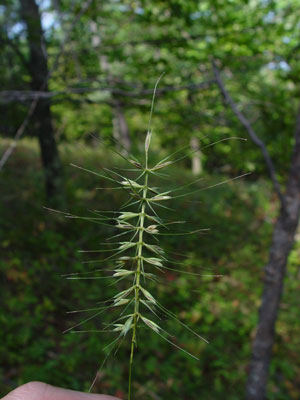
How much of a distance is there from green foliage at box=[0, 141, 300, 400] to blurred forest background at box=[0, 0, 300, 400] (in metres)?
0.02

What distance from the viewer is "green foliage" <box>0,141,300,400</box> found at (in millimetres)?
3969

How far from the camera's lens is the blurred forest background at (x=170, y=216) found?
3.59m

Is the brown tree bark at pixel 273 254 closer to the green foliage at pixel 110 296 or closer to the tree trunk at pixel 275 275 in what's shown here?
the tree trunk at pixel 275 275

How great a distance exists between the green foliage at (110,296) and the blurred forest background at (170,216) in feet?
0.07

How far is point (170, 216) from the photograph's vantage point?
580 cm

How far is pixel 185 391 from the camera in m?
4.07

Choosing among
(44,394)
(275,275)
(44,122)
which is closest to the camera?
(44,394)

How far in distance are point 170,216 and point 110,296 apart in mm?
1987

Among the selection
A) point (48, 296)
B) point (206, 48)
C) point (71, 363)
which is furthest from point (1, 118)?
point (71, 363)

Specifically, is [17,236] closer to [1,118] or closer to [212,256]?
[1,118]

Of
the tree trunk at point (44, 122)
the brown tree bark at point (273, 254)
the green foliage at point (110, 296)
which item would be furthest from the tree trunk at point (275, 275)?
the tree trunk at point (44, 122)

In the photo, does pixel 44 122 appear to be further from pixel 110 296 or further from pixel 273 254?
pixel 273 254

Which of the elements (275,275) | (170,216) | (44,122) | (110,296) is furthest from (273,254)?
(44,122)

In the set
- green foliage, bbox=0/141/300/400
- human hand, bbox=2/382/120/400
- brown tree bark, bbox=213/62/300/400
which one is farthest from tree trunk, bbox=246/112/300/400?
human hand, bbox=2/382/120/400
